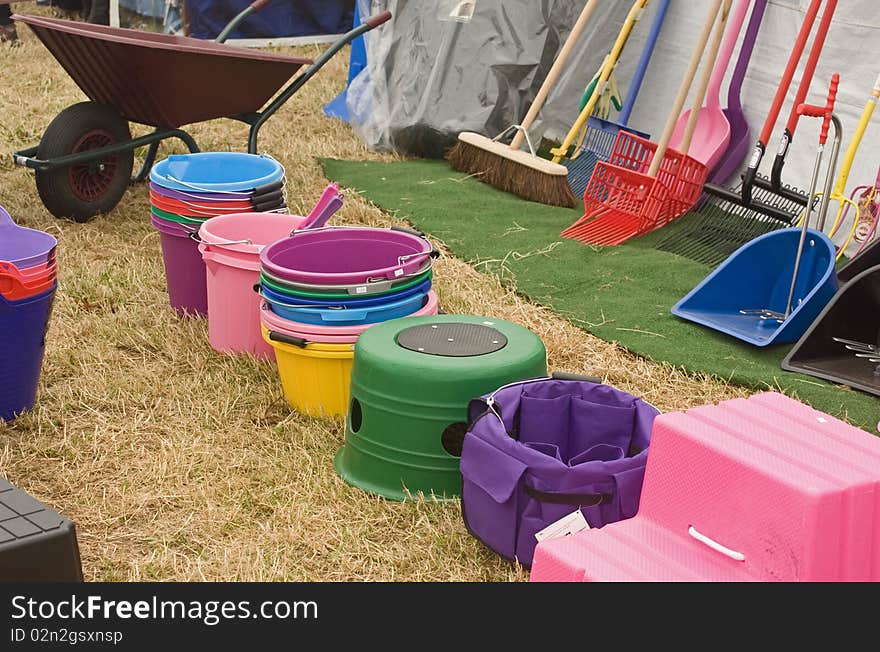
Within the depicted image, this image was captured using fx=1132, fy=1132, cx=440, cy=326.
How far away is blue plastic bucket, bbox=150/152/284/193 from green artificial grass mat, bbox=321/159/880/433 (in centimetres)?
94

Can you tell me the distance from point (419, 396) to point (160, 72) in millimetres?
2562

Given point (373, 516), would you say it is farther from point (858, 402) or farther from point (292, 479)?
point (858, 402)

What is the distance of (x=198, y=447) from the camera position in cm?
317

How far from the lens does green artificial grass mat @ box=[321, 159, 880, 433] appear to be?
3637mm

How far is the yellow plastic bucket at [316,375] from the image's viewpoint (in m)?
3.19

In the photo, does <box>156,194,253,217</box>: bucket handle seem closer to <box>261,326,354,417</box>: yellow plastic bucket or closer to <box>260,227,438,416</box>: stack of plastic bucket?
<box>260,227,438,416</box>: stack of plastic bucket

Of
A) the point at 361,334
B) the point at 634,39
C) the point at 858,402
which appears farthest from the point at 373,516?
the point at 634,39

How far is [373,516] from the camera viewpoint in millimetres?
2820

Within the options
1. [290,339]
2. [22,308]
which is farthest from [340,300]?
[22,308]

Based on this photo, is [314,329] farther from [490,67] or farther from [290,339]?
[490,67]

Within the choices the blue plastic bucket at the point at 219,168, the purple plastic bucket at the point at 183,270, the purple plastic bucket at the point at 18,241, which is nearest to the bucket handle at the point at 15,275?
the purple plastic bucket at the point at 18,241

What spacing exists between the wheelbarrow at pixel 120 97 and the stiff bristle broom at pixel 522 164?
37.8 inches

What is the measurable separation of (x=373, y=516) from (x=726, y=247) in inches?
100

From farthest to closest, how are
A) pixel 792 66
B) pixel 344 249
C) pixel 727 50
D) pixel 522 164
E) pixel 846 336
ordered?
pixel 522 164, pixel 727 50, pixel 792 66, pixel 846 336, pixel 344 249
